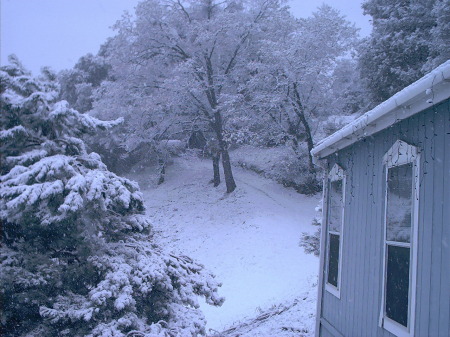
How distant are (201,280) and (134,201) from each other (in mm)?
1742

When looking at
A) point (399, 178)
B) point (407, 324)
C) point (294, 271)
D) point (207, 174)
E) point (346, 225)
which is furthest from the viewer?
point (207, 174)

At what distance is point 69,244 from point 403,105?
4.78 meters

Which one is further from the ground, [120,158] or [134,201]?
[120,158]

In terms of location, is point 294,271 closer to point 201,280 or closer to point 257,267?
point 257,267

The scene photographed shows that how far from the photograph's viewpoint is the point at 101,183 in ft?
17.3

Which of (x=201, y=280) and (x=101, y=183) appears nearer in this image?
(x=101, y=183)

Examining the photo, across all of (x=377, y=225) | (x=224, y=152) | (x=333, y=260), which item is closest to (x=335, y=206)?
(x=333, y=260)

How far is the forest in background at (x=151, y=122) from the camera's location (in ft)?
16.7

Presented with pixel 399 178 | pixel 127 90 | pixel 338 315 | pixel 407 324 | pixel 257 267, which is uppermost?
pixel 127 90

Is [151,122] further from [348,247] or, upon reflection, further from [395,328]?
[395,328]

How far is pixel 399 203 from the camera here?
419cm

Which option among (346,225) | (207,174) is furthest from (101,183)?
(207,174)

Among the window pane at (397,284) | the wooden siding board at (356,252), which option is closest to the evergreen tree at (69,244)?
the wooden siding board at (356,252)

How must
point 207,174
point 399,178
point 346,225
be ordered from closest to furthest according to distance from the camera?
point 399,178 → point 346,225 → point 207,174
